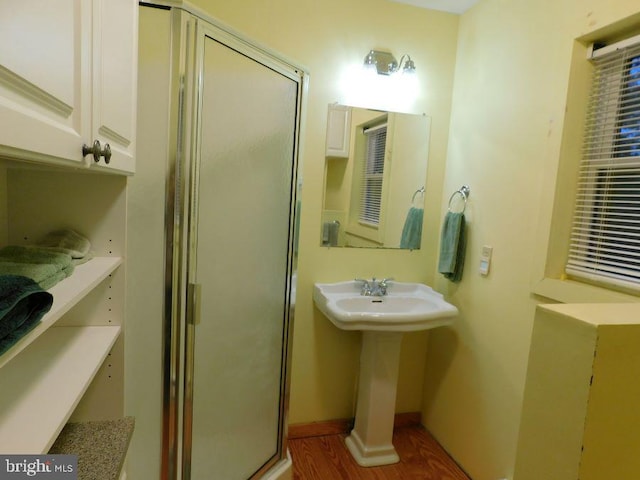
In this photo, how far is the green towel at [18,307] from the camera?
1.80 ft

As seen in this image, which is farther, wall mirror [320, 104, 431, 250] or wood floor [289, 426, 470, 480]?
wall mirror [320, 104, 431, 250]

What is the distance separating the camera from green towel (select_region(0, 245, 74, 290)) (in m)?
0.77

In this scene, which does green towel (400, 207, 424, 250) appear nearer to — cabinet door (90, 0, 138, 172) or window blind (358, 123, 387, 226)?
window blind (358, 123, 387, 226)

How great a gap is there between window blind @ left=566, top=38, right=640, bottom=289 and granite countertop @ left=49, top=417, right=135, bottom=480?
5.56 ft

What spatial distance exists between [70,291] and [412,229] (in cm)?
183

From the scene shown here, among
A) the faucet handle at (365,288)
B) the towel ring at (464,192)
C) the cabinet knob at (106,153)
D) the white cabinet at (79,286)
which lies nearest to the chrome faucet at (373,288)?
the faucet handle at (365,288)

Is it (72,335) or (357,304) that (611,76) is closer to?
(357,304)

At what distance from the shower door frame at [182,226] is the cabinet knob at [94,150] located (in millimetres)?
489

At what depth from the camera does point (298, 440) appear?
2182mm

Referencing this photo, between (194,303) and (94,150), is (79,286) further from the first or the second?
(194,303)

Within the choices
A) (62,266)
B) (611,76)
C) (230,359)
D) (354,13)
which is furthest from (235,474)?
(354,13)

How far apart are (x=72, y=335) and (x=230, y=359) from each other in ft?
2.08

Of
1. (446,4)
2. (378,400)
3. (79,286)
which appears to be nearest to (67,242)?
(79,286)

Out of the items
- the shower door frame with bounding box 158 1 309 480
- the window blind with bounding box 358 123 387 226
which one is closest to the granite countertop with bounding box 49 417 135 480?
the shower door frame with bounding box 158 1 309 480
